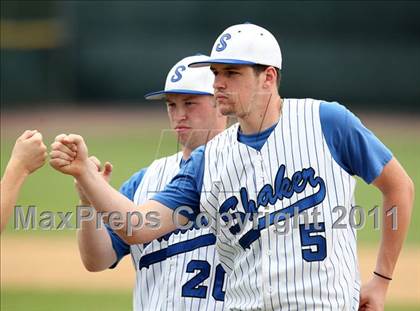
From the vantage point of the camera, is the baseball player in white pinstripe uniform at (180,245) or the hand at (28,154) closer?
the hand at (28,154)

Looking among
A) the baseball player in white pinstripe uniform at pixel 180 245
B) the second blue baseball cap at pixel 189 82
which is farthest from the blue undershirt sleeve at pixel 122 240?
the second blue baseball cap at pixel 189 82

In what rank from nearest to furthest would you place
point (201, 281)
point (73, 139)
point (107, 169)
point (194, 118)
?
point (73, 139), point (107, 169), point (201, 281), point (194, 118)

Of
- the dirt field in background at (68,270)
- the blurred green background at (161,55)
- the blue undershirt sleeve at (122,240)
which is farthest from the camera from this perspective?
the blurred green background at (161,55)

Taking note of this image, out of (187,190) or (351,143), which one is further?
(187,190)

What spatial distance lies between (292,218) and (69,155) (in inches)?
33.8

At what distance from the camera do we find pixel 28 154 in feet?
10.4

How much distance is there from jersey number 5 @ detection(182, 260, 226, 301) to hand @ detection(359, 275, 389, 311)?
616 millimetres

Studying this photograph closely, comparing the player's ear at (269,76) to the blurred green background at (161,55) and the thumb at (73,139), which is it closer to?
the thumb at (73,139)

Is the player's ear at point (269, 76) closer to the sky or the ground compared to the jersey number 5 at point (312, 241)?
closer to the sky

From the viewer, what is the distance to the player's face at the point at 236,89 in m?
3.46

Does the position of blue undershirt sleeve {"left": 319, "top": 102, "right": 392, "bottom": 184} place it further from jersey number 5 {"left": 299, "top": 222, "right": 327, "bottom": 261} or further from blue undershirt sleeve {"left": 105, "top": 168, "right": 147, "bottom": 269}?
blue undershirt sleeve {"left": 105, "top": 168, "right": 147, "bottom": 269}

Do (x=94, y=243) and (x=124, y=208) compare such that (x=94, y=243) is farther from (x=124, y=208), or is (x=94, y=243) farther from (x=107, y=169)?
(x=124, y=208)

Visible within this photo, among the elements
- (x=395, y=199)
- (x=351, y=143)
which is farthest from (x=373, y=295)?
(x=351, y=143)

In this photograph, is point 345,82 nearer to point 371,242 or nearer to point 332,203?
point 371,242
